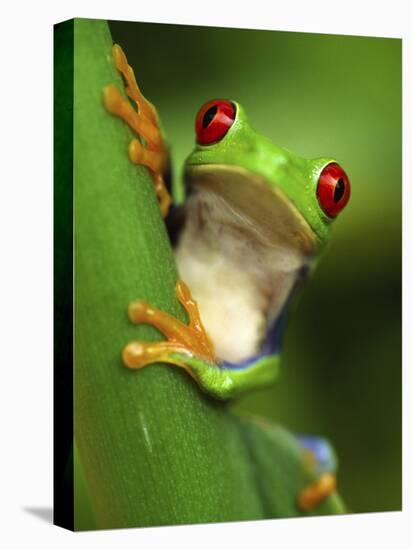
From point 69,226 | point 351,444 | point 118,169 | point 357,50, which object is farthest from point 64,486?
point 357,50

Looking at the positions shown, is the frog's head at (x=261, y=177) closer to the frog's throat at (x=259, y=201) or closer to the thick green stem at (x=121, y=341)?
the frog's throat at (x=259, y=201)

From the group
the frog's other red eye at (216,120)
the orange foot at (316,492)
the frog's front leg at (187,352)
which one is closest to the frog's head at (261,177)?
the frog's other red eye at (216,120)

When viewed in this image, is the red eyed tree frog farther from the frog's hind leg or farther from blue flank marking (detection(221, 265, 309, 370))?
the frog's hind leg

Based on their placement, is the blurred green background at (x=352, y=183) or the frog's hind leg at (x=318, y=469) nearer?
the blurred green background at (x=352, y=183)

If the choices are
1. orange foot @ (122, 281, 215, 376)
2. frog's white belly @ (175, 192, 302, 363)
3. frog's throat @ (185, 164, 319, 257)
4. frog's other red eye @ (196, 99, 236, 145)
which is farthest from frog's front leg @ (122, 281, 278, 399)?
frog's other red eye @ (196, 99, 236, 145)

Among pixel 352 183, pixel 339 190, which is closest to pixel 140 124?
pixel 339 190

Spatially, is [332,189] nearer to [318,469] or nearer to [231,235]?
[231,235]
